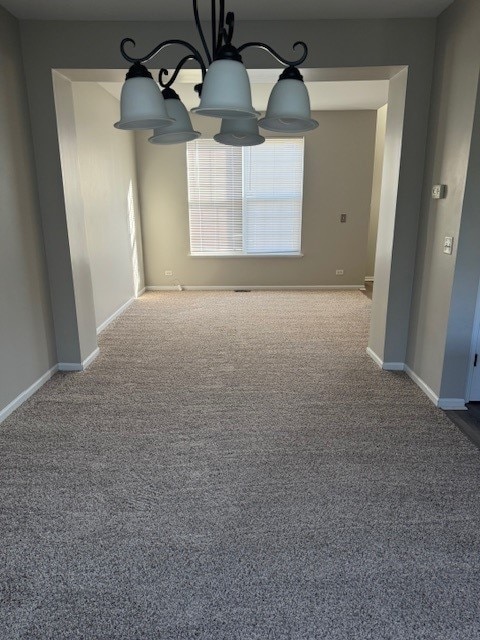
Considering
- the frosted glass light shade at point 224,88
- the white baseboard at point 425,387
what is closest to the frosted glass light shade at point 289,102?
the frosted glass light shade at point 224,88

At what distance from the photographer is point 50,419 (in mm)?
2801

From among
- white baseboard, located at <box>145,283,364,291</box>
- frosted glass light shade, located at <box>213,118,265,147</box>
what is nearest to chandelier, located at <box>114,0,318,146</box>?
frosted glass light shade, located at <box>213,118,265,147</box>

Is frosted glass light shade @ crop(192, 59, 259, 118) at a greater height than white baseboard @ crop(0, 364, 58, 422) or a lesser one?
greater

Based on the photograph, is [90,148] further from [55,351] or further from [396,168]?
[396,168]

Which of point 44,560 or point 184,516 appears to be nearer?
point 44,560

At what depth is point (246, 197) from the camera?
6.46 metres

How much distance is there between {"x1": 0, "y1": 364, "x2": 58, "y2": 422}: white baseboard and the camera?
2805 mm

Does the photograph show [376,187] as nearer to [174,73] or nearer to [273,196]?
[273,196]

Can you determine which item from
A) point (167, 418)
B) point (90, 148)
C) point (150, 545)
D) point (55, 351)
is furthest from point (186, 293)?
point (150, 545)

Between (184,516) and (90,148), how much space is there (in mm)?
3954

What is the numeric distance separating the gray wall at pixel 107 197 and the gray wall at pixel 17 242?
42.9 inches

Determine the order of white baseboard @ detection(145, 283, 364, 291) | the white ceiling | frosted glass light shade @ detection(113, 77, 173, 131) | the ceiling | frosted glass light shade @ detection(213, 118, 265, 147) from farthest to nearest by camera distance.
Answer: white baseboard @ detection(145, 283, 364, 291) < the white ceiling < the ceiling < frosted glass light shade @ detection(213, 118, 265, 147) < frosted glass light shade @ detection(113, 77, 173, 131)

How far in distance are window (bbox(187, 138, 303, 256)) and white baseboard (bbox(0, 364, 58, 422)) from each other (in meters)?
3.73

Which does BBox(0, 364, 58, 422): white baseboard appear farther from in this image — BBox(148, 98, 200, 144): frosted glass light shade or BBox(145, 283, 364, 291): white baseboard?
BBox(145, 283, 364, 291): white baseboard
